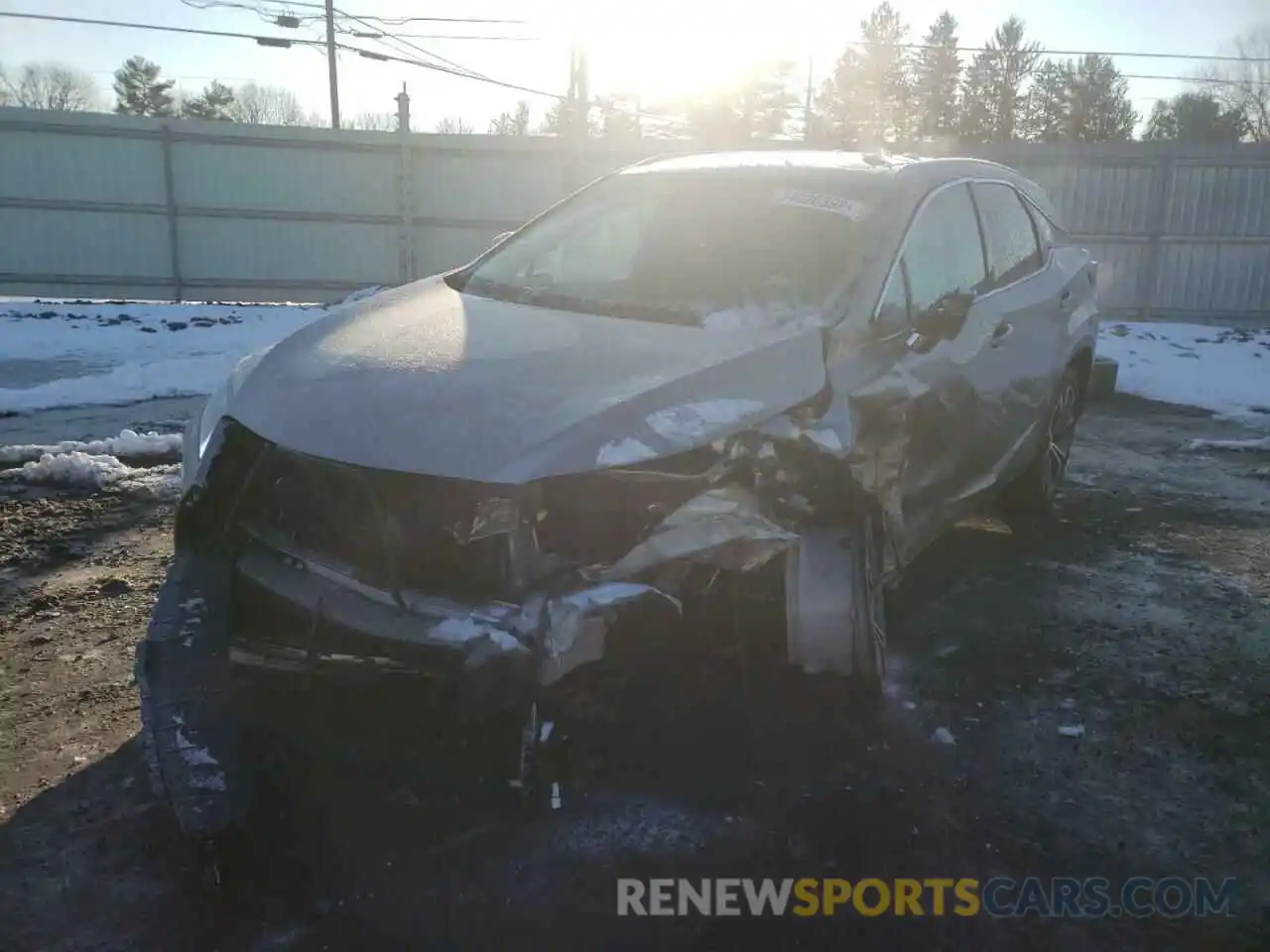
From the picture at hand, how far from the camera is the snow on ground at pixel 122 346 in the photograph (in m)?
8.04

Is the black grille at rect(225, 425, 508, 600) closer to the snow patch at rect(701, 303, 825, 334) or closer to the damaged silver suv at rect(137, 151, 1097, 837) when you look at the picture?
the damaged silver suv at rect(137, 151, 1097, 837)

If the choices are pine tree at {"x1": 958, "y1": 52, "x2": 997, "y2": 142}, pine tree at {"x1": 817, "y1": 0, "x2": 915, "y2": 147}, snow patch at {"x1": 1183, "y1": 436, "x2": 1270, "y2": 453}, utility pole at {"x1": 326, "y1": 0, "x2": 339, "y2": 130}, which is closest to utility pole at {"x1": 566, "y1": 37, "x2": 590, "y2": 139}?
utility pole at {"x1": 326, "y1": 0, "x2": 339, "y2": 130}

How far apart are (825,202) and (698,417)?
4.74 ft

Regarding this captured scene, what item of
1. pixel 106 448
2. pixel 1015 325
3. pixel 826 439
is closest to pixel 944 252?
pixel 1015 325

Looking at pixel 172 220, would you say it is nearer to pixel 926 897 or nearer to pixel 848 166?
pixel 848 166

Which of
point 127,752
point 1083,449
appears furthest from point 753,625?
point 1083,449

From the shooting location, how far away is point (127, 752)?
9.62 feet

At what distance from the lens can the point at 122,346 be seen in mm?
10336

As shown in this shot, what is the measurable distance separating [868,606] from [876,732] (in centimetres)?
45

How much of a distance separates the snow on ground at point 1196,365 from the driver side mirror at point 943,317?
5.94 meters

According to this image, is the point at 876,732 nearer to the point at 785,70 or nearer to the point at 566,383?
the point at 566,383

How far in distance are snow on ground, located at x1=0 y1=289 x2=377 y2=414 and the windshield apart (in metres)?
4.34

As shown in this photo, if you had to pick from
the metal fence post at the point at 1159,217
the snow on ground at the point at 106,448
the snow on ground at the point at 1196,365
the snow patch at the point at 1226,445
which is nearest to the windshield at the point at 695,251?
the snow on ground at the point at 106,448

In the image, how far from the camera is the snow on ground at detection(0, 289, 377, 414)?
26.4 ft
